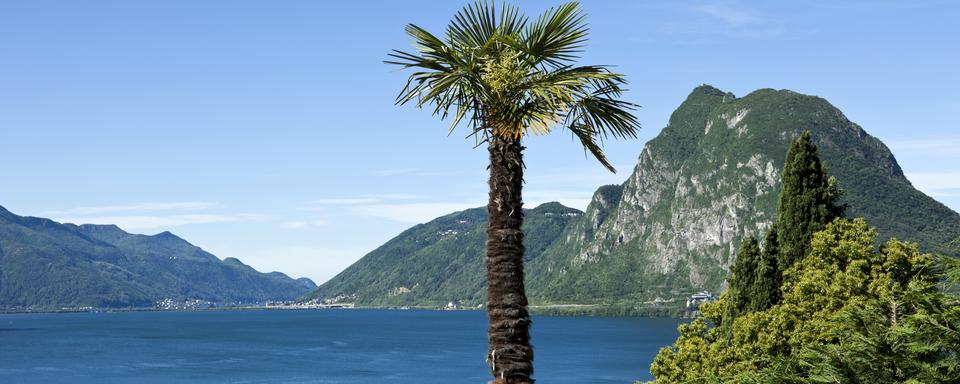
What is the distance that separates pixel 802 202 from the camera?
39312 mm

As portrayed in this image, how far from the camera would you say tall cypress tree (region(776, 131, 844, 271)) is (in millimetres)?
39125

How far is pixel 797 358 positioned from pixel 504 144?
1373 cm

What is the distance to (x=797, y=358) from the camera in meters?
23.9

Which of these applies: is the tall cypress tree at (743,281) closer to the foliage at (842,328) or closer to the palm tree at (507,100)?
the foliage at (842,328)

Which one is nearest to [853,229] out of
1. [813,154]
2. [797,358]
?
[813,154]

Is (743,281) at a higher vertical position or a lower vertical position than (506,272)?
higher

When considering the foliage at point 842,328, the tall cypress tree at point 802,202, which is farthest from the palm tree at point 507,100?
the tall cypress tree at point 802,202

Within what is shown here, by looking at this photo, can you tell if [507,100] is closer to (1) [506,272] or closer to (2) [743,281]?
(1) [506,272]

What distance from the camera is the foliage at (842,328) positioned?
1953 centimetres

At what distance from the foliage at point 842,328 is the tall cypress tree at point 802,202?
5.23 feet

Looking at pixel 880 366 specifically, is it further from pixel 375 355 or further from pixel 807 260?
pixel 375 355

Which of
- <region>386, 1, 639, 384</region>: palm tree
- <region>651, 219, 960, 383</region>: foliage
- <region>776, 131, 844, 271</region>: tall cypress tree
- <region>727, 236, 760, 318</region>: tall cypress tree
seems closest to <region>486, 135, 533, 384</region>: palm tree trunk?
<region>386, 1, 639, 384</region>: palm tree

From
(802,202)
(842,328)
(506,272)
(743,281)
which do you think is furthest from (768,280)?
(506,272)

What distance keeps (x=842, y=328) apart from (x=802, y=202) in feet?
53.9
